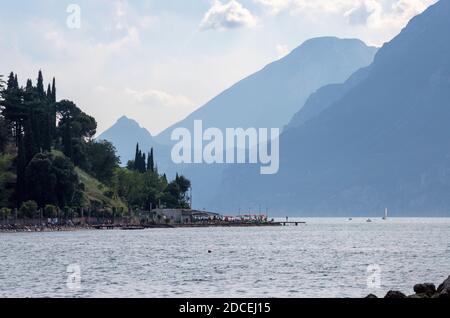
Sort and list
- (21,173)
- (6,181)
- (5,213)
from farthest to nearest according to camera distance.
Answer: (6,181) → (5,213) → (21,173)

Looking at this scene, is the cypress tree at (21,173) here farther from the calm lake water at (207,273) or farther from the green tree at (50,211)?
the calm lake water at (207,273)

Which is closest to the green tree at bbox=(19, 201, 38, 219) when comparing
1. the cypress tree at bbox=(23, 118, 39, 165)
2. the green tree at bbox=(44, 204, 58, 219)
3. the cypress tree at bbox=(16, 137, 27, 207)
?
the green tree at bbox=(44, 204, 58, 219)

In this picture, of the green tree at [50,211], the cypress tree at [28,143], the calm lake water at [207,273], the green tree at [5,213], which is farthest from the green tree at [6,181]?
the calm lake water at [207,273]

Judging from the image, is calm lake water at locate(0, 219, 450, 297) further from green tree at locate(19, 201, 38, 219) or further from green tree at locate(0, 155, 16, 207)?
green tree at locate(0, 155, 16, 207)

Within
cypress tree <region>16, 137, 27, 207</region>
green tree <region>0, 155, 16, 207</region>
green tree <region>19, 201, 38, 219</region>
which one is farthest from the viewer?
green tree <region>0, 155, 16, 207</region>

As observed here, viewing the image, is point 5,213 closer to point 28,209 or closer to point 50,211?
point 28,209

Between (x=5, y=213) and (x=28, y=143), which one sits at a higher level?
(x=28, y=143)

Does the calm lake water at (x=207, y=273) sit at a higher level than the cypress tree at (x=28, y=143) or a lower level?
lower

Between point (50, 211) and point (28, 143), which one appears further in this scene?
point (50, 211)

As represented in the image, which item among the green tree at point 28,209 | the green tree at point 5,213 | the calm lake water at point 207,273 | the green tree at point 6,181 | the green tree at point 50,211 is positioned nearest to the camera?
the calm lake water at point 207,273

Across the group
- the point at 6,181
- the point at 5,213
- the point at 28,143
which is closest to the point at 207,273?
the point at 28,143

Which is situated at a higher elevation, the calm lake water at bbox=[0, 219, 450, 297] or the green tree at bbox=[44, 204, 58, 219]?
the green tree at bbox=[44, 204, 58, 219]
